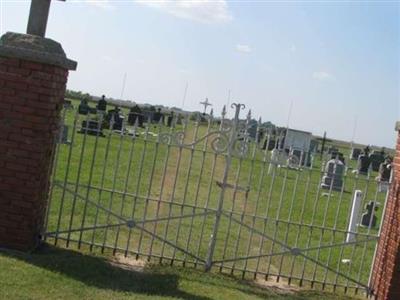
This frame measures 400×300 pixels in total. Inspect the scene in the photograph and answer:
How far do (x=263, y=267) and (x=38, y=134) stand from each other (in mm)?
3409

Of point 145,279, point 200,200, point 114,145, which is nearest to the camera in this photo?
point 145,279

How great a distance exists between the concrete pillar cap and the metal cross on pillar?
176 mm

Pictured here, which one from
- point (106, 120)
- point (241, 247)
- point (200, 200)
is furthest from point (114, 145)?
point (241, 247)

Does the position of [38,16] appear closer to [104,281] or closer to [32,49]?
[32,49]

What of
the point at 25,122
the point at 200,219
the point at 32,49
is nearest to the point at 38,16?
the point at 32,49

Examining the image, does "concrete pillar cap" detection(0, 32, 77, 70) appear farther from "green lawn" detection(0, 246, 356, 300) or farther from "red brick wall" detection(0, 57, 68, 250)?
"green lawn" detection(0, 246, 356, 300)

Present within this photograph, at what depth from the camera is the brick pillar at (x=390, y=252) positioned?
6.50 metres

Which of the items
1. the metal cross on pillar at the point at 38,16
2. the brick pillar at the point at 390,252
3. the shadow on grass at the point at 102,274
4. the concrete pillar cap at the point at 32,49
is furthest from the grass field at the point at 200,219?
the metal cross on pillar at the point at 38,16

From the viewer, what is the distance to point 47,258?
621 centimetres

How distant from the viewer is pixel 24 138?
20.2ft

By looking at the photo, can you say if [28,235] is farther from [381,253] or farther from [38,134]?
[381,253]

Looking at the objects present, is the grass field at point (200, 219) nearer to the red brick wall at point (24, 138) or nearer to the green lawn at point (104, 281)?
the green lawn at point (104, 281)

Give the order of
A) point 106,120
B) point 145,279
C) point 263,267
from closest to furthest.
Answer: point 145,279
point 263,267
point 106,120

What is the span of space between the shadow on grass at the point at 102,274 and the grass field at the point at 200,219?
17.7 inches
